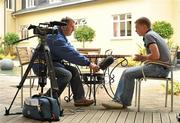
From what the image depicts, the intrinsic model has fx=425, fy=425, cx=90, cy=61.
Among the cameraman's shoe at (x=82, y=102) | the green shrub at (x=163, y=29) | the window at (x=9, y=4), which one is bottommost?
the cameraman's shoe at (x=82, y=102)

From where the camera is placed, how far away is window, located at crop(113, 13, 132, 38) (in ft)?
84.9

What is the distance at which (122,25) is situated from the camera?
86.9 feet

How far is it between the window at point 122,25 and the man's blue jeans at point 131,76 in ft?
63.8

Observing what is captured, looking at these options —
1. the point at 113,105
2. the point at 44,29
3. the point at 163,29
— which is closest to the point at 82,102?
the point at 113,105

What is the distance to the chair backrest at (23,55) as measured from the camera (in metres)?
6.59

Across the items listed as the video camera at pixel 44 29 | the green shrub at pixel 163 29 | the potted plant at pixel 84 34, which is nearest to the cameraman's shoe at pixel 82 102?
the video camera at pixel 44 29

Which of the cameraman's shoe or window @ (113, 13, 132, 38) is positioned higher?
window @ (113, 13, 132, 38)

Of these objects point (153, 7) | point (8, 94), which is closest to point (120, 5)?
point (153, 7)

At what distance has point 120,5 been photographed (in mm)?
26484

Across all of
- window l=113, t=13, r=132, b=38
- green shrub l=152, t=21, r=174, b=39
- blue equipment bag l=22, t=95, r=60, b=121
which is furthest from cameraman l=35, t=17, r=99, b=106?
window l=113, t=13, r=132, b=38

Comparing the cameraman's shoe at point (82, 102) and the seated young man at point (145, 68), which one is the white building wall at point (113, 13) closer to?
the cameraman's shoe at point (82, 102)

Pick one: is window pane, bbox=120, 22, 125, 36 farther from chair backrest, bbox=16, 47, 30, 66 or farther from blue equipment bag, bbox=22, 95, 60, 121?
blue equipment bag, bbox=22, 95, 60, 121

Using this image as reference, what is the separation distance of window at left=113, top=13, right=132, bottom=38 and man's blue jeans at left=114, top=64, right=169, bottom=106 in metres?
19.5

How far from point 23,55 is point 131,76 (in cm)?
175
